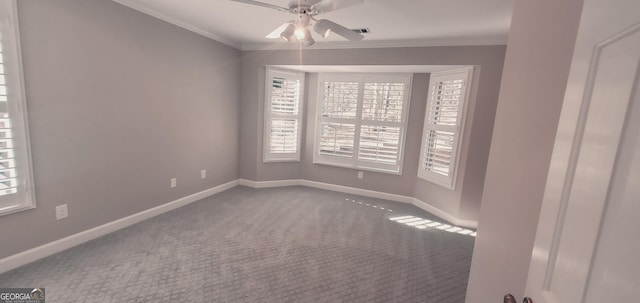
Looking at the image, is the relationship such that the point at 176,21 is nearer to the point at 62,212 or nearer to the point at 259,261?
the point at 62,212

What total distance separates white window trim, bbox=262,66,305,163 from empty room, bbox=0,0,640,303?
0.04m

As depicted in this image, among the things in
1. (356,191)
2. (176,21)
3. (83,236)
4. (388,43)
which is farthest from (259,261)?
(388,43)

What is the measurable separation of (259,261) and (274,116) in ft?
8.47

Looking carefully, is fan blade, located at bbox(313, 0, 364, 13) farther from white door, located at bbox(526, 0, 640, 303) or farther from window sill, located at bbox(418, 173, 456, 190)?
window sill, located at bbox(418, 173, 456, 190)

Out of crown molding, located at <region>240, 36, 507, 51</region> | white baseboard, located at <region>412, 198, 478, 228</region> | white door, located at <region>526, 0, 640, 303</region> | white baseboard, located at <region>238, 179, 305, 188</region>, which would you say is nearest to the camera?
white door, located at <region>526, 0, 640, 303</region>

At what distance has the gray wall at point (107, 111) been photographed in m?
2.15

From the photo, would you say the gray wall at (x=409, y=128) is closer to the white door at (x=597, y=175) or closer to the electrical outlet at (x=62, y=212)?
the electrical outlet at (x=62, y=212)

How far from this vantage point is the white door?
1.46 feet

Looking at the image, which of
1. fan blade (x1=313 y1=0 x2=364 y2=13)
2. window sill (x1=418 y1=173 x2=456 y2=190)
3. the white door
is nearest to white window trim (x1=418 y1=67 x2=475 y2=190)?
window sill (x1=418 y1=173 x2=456 y2=190)

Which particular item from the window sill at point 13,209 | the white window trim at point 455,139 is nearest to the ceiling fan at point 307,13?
the white window trim at point 455,139

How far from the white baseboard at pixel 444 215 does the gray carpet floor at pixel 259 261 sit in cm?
13

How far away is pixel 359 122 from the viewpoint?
440cm

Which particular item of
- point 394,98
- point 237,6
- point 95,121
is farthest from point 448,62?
point 95,121

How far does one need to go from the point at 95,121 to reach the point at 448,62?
3912mm
